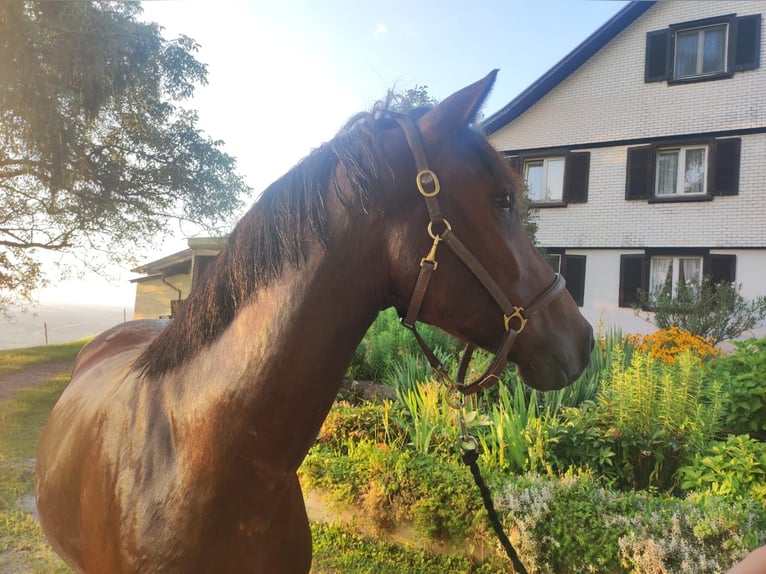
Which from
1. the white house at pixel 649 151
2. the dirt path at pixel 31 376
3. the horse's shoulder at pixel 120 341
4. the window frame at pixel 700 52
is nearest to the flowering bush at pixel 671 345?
the white house at pixel 649 151

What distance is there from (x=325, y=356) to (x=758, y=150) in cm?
1404

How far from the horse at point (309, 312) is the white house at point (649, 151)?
11049 mm

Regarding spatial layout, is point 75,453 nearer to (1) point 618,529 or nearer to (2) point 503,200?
(2) point 503,200

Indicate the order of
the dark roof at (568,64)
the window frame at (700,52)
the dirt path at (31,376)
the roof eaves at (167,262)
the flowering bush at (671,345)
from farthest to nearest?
the roof eaves at (167,262) → the dark roof at (568,64) → the window frame at (700,52) → the dirt path at (31,376) → the flowering bush at (671,345)

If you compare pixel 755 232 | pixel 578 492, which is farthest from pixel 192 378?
pixel 755 232

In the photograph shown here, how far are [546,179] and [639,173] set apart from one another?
2.40m

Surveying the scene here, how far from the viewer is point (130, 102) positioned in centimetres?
966

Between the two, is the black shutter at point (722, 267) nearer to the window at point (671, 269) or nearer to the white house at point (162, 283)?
the window at point (671, 269)

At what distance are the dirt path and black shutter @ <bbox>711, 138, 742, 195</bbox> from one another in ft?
53.4

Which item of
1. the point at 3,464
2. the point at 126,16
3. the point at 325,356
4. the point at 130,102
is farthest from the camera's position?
the point at 130,102

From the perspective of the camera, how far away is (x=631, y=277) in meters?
12.3

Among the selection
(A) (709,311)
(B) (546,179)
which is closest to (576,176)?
(B) (546,179)

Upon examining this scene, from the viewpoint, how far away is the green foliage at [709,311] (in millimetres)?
9344

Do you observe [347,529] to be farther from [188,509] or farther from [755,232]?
[755,232]
